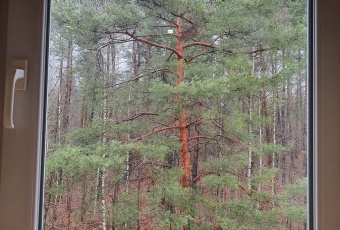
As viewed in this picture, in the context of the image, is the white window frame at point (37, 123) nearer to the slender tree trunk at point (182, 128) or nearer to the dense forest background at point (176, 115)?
the dense forest background at point (176, 115)

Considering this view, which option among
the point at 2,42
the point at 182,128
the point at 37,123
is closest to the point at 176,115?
the point at 182,128

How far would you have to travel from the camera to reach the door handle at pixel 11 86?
2.26ft

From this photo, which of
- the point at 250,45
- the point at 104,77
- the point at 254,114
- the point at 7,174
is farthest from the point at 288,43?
the point at 7,174

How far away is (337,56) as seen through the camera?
28.6 inches

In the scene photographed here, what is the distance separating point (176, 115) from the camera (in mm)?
773

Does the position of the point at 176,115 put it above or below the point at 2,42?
below

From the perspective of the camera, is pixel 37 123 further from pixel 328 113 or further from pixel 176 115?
pixel 328 113

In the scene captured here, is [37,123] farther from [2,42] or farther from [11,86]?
[2,42]

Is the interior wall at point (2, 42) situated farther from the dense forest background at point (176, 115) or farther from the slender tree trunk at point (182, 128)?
the slender tree trunk at point (182, 128)

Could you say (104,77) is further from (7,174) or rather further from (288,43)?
(288,43)

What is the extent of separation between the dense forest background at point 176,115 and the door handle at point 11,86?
0.07m

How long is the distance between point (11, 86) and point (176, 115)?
388 millimetres

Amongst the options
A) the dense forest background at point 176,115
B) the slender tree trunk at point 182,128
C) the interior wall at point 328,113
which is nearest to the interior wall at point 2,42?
the dense forest background at point 176,115

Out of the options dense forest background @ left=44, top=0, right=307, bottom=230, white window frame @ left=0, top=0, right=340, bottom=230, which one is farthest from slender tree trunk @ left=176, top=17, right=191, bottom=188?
white window frame @ left=0, top=0, right=340, bottom=230
